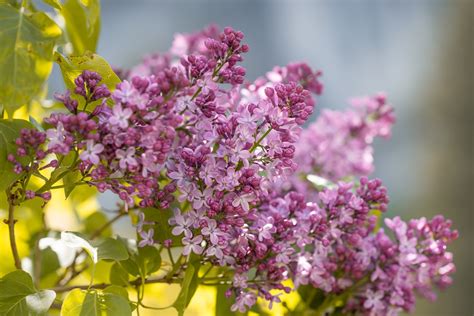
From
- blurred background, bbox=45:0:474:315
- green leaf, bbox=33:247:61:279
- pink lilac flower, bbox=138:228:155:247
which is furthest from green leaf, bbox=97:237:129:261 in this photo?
blurred background, bbox=45:0:474:315

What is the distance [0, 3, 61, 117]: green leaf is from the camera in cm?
33

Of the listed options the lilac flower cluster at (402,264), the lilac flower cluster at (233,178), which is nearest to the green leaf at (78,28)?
the lilac flower cluster at (233,178)

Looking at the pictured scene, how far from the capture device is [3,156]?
1.14 ft

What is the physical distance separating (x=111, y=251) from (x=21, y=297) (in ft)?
0.17

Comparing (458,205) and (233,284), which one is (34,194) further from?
(458,205)

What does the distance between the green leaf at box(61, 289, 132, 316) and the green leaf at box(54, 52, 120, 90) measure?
0.37ft

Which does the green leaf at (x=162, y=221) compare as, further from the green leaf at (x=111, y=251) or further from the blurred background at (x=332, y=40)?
the blurred background at (x=332, y=40)

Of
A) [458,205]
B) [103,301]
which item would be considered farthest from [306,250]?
[458,205]

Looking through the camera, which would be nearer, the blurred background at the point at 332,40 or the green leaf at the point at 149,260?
the green leaf at the point at 149,260

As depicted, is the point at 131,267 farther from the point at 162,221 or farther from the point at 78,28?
the point at 78,28

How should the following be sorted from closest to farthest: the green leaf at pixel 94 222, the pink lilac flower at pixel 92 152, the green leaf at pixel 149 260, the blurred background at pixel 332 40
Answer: the pink lilac flower at pixel 92 152 → the green leaf at pixel 149 260 → the green leaf at pixel 94 222 → the blurred background at pixel 332 40

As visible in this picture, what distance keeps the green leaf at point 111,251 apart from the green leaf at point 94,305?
0.02 m

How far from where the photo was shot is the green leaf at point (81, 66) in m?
0.38

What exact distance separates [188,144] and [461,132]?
1764 mm
